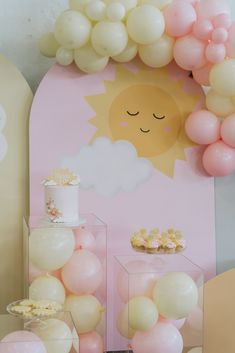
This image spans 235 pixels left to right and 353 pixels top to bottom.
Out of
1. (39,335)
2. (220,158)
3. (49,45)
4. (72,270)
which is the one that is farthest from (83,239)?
(49,45)

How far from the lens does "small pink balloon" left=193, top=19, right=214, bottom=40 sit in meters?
1.73

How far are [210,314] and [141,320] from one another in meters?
0.34

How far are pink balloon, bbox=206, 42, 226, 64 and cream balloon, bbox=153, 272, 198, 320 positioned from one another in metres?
0.66

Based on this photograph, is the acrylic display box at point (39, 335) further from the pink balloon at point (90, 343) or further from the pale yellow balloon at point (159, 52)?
the pale yellow balloon at point (159, 52)

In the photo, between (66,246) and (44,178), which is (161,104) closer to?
(44,178)

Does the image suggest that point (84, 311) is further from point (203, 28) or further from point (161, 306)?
point (203, 28)

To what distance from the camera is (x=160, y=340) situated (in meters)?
1.55

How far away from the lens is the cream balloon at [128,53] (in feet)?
5.94

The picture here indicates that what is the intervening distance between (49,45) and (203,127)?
554 millimetres

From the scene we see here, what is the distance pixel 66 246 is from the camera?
5.43 feet

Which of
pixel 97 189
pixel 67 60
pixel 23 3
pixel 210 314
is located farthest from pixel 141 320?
pixel 23 3

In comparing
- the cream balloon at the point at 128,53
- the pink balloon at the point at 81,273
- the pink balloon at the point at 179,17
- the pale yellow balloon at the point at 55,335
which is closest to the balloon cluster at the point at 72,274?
the pink balloon at the point at 81,273

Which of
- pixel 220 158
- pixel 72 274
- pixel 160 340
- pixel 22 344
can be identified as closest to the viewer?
pixel 22 344

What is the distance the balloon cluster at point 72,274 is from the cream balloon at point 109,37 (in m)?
0.53
